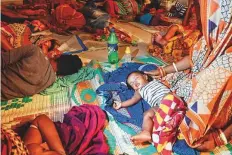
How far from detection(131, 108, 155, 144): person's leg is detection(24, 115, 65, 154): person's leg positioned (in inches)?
17.2

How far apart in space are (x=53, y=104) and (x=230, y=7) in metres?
1.31

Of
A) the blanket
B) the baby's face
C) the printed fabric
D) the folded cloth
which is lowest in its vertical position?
the folded cloth

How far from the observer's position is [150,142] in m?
1.54

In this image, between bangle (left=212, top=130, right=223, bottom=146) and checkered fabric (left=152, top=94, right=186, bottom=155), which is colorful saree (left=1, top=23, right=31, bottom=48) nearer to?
checkered fabric (left=152, top=94, right=186, bottom=155)

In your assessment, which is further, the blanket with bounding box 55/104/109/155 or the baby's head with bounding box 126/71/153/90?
the baby's head with bounding box 126/71/153/90

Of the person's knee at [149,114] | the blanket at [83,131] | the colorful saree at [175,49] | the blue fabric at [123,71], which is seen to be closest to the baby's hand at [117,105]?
the blanket at [83,131]

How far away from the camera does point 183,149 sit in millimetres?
1455

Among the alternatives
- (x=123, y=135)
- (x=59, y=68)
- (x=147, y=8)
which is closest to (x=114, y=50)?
(x=59, y=68)

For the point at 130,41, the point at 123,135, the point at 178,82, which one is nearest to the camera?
the point at 123,135

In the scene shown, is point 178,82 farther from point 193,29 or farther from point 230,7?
point 193,29

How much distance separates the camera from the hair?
2.27 m

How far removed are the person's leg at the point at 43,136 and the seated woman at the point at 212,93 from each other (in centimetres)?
68

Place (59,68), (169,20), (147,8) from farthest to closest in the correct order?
(147,8) < (169,20) < (59,68)

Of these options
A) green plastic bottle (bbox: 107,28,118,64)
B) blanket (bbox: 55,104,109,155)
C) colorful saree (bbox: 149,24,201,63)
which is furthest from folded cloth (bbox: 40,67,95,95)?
colorful saree (bbox: 149,24,201,63)
